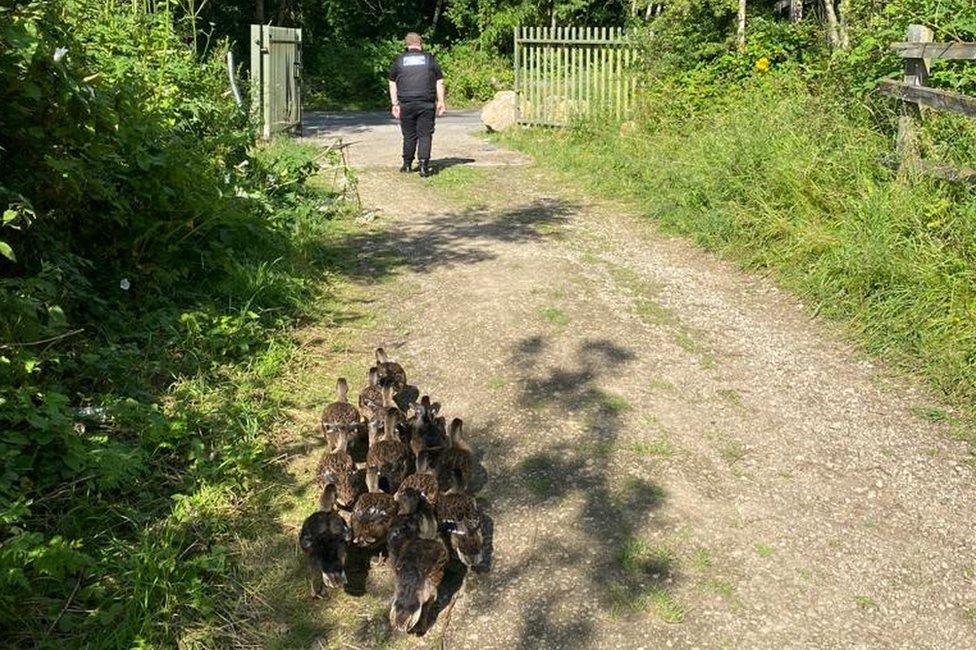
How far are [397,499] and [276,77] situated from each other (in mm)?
11222

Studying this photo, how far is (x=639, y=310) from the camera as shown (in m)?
6.94

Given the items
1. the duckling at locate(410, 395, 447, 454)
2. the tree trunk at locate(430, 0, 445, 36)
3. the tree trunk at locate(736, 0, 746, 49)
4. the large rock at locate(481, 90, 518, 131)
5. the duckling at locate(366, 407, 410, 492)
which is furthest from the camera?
the tree trunk at locate(430, 0, 445, 36)

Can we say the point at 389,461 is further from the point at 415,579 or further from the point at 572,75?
the point at 572,75

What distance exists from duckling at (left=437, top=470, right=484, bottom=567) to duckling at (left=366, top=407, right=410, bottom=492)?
14.1 inches

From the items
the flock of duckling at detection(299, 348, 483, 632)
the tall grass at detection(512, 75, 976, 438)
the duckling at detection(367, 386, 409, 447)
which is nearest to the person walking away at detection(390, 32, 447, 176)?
the tall grass at detection(512, 75, 976, 438)

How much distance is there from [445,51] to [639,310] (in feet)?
89.1

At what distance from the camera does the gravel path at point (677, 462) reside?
3.63m

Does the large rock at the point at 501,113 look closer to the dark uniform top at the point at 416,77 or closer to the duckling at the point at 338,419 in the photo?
the dark uniform top at the point at 416,77

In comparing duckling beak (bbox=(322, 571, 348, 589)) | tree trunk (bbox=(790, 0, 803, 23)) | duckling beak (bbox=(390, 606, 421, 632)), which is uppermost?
tree trunk (bbox=(790, 0, 803, 23))

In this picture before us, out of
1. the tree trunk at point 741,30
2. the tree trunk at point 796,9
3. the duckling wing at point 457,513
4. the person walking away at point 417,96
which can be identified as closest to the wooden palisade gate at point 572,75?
the tree trunk at point 741,30

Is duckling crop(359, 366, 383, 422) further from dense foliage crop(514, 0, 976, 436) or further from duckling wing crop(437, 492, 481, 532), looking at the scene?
dense foliage crop(514, 0, 976, 436)

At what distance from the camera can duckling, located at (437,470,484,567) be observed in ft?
12.5

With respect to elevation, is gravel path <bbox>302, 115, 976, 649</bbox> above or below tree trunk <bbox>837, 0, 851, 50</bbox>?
below

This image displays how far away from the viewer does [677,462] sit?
4.74m
